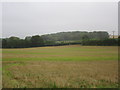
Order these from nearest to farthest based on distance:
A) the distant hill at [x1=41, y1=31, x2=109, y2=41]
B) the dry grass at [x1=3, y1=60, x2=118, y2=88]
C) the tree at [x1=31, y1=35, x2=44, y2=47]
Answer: the dry grass at [x1=3, y1=60, x2=118, y2=88]
the distant hill at [x1=41, y1=31, x2=109, y2=41]
the tree at [x1=31, y1=35, x2=44, y2=47]

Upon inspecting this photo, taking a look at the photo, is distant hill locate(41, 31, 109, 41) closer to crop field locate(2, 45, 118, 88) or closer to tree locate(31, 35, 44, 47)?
tree locate(31, 35, 44, 47)

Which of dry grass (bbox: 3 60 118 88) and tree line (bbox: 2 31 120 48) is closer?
dry grass (bbox: 3 60 118 88)

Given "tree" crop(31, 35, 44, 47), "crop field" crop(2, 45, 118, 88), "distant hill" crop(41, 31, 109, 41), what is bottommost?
"crop field" crop(2, 45, 118, 88)

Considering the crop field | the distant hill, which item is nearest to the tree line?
the distant hill

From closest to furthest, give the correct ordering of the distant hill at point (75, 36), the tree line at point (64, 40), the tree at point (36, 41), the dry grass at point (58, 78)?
the dry grass at point (58, 78)
the tree line at point (64, 40)
the distant hill at point (75, 36)
the tree at point (36, 41)

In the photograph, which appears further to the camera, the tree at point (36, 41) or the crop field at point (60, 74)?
the tree at point (36, 41)

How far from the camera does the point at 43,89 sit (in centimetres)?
329

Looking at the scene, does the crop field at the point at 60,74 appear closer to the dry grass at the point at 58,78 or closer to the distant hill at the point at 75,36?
the dry grass at the point at 58,78

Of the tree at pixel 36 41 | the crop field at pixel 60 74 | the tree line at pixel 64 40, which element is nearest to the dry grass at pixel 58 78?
the crop field at pixel 60 74

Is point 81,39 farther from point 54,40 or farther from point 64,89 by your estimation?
point 64,89

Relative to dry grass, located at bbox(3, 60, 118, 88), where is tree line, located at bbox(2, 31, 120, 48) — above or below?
above

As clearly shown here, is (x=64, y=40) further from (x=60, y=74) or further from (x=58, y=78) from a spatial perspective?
(x=58, y=78)

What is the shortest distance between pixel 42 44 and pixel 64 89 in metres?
21.9

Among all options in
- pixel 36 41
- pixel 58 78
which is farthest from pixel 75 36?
pixel 58 78
